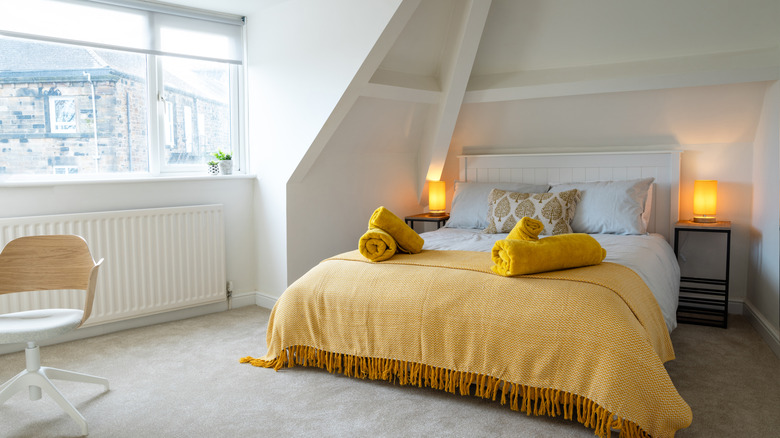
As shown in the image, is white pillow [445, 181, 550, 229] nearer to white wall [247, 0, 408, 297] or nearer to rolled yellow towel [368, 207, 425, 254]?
white wall [247, 0, 408, 297]

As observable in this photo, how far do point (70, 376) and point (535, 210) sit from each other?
271 cm

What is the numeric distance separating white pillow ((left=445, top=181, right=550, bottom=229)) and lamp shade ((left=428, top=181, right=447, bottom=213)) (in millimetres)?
281

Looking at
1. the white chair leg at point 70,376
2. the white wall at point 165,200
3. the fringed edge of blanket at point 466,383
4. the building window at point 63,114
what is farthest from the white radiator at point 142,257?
the fringed edge of blanket at point 466,383

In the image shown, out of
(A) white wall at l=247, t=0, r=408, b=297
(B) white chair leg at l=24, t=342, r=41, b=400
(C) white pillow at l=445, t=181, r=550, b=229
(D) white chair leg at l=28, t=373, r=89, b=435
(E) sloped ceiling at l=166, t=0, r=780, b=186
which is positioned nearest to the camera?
(D) white chair leg at l=28, t=373, r=89, b=435

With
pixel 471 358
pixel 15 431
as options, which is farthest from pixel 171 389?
pixel 471 358

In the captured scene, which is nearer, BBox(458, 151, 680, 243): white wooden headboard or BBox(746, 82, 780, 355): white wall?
BBox(746, 82, 780, 355): white wall

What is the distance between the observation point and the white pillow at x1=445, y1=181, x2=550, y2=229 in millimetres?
4297

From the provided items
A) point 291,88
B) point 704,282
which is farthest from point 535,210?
point 291,88

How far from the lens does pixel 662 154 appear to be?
414 centimetres

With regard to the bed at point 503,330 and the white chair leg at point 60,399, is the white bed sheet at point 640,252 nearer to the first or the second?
the bed at point 503,330

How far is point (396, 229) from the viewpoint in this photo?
122 inches

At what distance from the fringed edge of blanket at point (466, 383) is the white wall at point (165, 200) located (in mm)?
1278

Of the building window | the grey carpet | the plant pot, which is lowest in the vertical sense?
the grey carpet

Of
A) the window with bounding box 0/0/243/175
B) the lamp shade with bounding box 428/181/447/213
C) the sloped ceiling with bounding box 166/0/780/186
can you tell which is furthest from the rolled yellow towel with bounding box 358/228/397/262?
the lamp shade with bounding box 428/181/447/213
